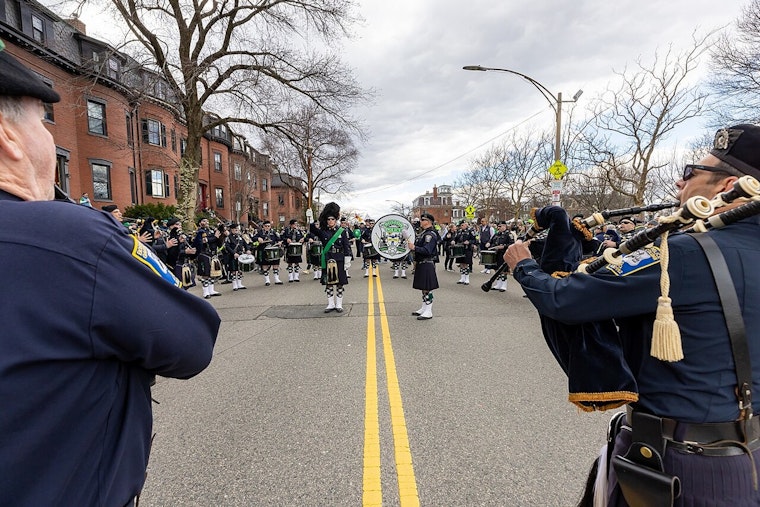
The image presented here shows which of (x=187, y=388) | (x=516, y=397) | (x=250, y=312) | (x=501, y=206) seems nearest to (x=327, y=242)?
(x=250, y=312)

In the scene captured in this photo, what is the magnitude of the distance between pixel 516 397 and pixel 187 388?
3731 millimetres

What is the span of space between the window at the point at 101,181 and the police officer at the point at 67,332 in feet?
85.6

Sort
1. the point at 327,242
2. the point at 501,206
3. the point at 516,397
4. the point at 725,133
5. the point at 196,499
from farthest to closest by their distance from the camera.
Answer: the point at 501,206 < the point at 327,242 < the point at 516,397 < the point at 196,499 < the point at 725,133

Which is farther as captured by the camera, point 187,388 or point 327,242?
point 327,242

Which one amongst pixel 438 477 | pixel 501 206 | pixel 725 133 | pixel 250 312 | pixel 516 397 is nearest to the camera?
pixel 725 133

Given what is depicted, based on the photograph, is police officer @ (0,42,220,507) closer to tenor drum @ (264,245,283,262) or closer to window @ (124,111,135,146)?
tenor drum @ (264,245,283,262)

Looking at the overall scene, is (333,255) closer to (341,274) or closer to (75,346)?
(341,274)

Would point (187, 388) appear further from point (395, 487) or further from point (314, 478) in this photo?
point (395, 487)

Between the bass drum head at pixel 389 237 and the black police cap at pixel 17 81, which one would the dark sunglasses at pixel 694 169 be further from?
the bass drum head at pixel 389 237

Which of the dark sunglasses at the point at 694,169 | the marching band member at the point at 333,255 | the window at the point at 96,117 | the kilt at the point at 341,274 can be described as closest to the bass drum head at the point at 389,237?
the marching band member at the point at 333,255

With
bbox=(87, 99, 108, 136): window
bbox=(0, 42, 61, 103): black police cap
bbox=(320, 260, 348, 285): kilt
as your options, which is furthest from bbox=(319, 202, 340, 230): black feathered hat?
bbox=(87, 99, 108, 136): window

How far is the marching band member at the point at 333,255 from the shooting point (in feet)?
30.0

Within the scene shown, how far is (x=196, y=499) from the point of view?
8.63 ft

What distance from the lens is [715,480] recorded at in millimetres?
1365
